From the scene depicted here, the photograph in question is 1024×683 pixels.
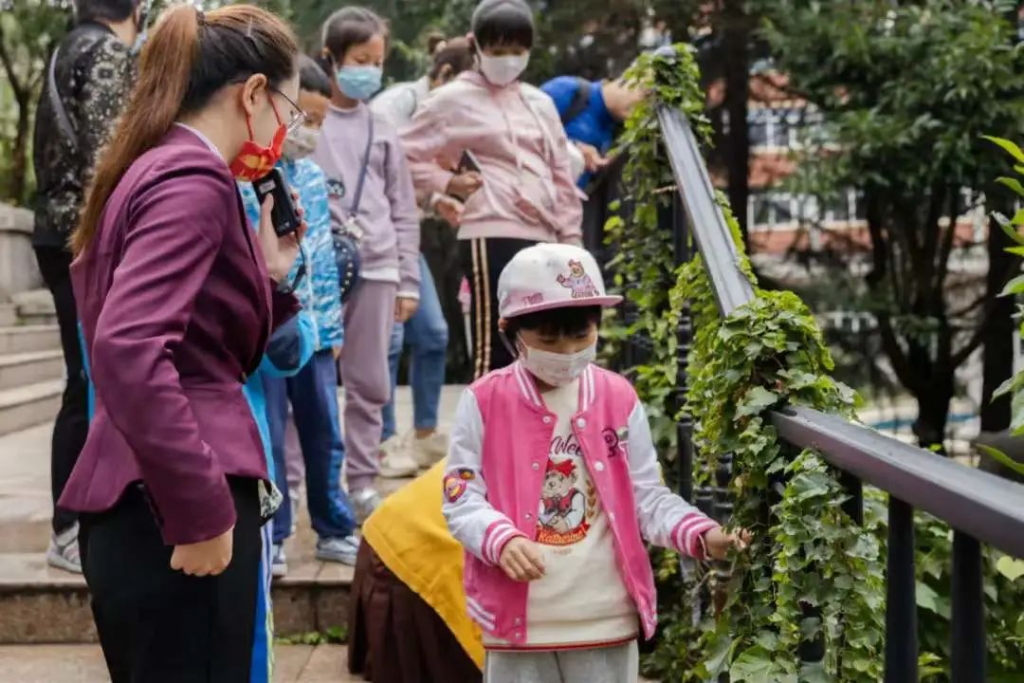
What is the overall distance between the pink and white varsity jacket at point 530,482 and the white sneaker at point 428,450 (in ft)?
11.1

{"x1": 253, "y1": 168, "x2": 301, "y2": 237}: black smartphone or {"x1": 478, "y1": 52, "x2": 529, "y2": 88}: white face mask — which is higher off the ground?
{"x1": 478, "y1": 52, "x2": 529, "y2": 88}: white face mask

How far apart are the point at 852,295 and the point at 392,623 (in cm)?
849

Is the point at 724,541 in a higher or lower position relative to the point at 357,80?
lower

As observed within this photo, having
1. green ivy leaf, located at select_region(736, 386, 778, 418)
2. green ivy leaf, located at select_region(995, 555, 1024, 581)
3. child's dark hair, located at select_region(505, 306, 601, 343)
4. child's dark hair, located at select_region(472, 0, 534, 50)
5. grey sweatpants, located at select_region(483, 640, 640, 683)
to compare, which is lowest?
grey sweatpants, located at select_region(483, 640, 640, 683)

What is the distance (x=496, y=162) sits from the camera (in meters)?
4.75

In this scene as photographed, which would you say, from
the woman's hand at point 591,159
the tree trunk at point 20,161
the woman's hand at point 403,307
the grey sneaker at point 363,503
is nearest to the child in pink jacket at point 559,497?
the grey sneaker at point 363,503

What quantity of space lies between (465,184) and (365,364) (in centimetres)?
71

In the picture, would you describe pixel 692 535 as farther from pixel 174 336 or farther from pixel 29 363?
pixel 29 363

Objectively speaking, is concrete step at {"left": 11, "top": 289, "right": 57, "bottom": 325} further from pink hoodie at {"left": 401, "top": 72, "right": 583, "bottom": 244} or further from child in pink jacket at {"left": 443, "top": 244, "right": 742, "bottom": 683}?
child in pink jacket at {"left": 443, "top": 244, "right": 742, "bottom": 683}

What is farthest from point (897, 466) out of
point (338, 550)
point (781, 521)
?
point (338, 550)

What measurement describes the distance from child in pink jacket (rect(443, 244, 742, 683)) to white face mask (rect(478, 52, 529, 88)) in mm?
2043

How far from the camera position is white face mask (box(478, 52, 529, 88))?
15.2 feet

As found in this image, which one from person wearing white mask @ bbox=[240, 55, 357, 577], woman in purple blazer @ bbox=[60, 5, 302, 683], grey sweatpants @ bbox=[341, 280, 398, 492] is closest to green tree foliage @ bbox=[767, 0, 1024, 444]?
grey sweatpants @ bbox=[341, 280, 398, 492]

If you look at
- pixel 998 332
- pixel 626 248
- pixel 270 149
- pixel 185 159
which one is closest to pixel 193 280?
pixel 185 159
